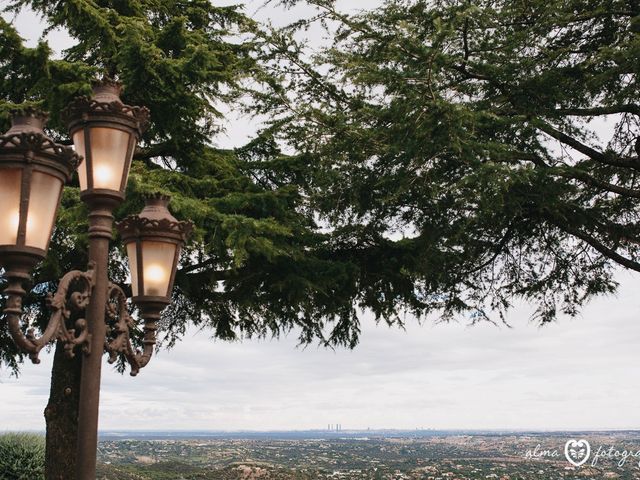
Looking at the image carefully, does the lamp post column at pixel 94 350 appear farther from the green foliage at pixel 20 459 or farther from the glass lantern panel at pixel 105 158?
the green foliage at pixel 20 459

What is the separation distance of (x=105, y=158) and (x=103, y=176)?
0.41 feet

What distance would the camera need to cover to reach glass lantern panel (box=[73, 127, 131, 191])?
431 centimetres

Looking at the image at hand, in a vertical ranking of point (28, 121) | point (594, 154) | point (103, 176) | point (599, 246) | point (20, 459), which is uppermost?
point (594, 154)

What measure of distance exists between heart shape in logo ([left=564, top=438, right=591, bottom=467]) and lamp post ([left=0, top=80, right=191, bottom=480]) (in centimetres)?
992

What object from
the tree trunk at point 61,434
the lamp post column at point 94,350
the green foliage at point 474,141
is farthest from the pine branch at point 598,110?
the tree trunk at point 61,434

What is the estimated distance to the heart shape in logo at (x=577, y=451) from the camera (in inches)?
483

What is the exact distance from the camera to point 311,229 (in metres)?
11.7

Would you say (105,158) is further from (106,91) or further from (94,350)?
(94,350)

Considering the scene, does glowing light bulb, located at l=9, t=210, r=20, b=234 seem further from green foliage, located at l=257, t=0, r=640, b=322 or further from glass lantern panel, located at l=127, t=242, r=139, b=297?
green foliage, located at l=257, t=0, r=640, b=322

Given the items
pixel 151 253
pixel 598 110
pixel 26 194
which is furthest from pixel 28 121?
pixel 598 110

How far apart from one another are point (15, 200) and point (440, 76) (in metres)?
6.35

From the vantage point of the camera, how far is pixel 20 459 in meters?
12.7

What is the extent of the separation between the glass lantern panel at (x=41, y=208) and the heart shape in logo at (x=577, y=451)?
11384 mm

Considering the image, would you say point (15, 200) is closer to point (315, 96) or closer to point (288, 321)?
point (315, 96)
